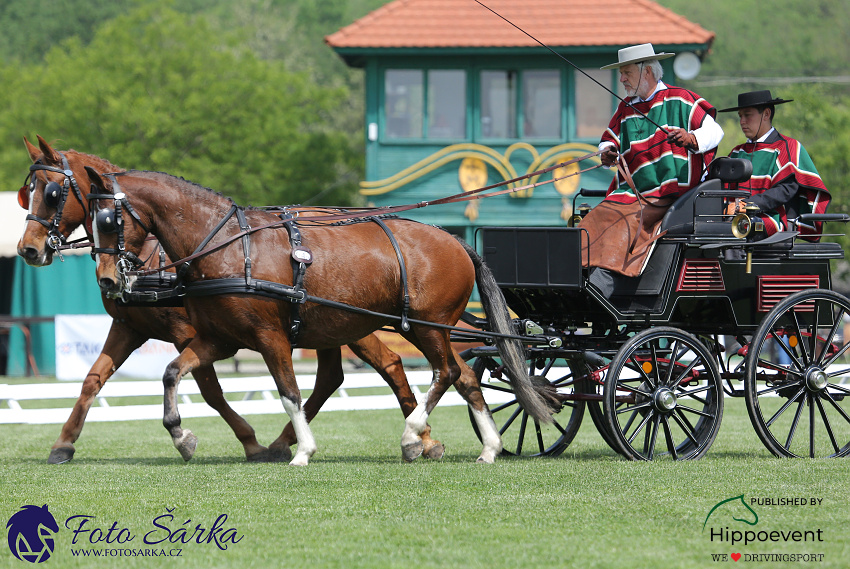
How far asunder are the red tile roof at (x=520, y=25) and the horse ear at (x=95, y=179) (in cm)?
1452

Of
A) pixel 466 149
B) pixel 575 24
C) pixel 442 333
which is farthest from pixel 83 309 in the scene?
pixel 442 333

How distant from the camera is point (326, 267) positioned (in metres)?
7.46

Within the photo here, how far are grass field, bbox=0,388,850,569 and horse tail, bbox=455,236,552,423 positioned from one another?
45 cm

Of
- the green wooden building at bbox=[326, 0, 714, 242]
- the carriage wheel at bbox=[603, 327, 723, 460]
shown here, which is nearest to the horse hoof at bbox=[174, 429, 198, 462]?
the carriage wheel at bbox=[603, 327, 723, 460]

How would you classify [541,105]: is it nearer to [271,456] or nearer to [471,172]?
[471,172]

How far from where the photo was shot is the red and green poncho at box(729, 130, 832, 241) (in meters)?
8.09

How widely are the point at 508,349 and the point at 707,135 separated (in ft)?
6.74

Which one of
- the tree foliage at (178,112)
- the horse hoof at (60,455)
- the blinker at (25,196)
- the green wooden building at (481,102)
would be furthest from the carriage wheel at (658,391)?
the tree foliage at (178,112)

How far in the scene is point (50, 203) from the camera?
715 cm

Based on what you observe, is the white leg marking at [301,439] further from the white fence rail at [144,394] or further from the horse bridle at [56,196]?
the white fence rail at [144,394]

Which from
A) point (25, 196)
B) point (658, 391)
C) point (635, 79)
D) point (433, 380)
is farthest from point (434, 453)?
point (25, 196)

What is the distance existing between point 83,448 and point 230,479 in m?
3.12

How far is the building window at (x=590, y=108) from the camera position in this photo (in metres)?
22.0

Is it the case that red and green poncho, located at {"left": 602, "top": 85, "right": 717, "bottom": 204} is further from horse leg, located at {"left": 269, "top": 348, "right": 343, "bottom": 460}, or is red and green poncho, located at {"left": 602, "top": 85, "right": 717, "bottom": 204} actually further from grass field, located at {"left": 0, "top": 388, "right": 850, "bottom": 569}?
horse leg, located at {"left": 269, "top": 348, "right": 343, "bottom": 460}
